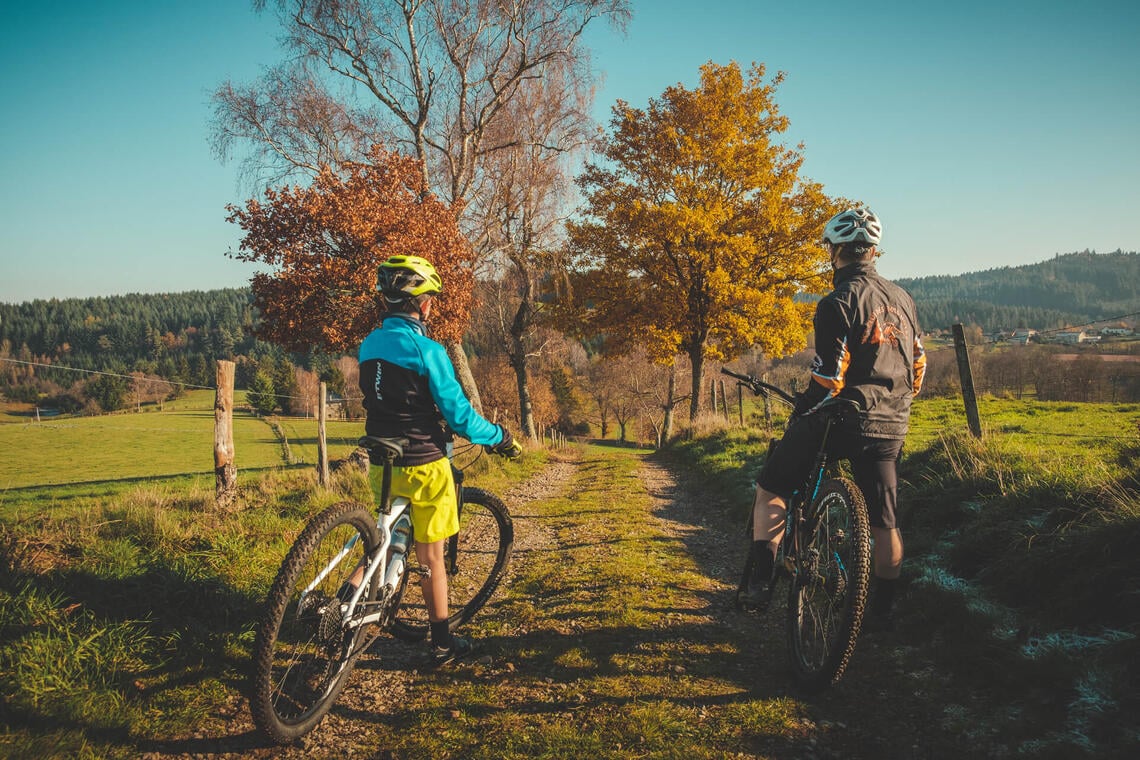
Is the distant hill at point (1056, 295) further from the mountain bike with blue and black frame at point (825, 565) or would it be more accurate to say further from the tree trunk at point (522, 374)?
the mountain bike with blue and black frame at point (825, 565)

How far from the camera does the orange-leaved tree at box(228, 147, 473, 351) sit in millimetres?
10758

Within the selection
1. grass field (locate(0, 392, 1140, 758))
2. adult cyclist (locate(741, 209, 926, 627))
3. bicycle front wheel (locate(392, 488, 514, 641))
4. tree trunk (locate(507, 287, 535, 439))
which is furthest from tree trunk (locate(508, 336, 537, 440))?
adult cyclist (locate(741, 209, 926, 627))

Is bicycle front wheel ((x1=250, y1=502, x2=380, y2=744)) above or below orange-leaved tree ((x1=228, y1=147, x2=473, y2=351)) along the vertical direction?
below

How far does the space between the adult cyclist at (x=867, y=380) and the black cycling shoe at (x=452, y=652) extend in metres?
2.31

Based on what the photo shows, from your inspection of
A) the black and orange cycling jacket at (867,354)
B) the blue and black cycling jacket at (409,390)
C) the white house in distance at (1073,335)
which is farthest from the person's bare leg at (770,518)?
the white house in distance at (1073,335)

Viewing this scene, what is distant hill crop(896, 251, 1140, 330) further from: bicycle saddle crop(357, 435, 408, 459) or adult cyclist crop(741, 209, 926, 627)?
bicycle saddle crop(357, 435, 408, 459)

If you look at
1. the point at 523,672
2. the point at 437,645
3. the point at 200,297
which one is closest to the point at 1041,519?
the point at 523,672

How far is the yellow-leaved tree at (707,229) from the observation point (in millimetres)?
16250

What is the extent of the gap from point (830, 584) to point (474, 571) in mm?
3177

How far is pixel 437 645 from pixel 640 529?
3.86m

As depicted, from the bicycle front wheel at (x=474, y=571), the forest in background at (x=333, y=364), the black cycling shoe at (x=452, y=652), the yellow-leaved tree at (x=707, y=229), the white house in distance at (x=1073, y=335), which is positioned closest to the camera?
the black cycling shoe at (x=452, y=652)

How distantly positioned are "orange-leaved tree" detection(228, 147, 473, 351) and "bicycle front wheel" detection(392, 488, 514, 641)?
6.71m

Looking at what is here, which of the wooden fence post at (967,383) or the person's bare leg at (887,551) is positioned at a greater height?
the wooden fence post at (967,383)

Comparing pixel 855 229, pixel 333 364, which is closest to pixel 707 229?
pixel 855 229
